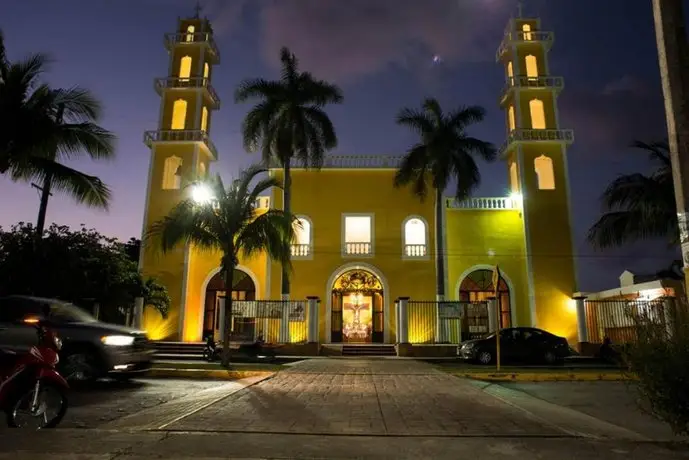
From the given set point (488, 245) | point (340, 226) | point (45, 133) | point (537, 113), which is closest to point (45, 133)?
point (45, 133)

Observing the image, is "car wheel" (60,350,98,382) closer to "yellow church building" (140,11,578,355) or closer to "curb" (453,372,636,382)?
"curb" (453,372,636,382)

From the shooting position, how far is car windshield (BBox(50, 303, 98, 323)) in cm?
946

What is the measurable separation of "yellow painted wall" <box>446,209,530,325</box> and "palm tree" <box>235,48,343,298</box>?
7.56m

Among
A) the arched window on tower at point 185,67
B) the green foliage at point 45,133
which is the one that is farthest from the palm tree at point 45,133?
the arched window on tower at point 185,67

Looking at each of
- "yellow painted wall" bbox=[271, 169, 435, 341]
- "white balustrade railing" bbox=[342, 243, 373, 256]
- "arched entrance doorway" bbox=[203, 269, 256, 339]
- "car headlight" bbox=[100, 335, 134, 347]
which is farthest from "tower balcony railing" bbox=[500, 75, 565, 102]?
"car headlight" bbox=[100, 335, 134, 347]

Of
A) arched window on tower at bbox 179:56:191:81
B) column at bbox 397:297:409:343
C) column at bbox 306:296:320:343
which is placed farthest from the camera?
arched window on tower at bbox 179:56:191:81

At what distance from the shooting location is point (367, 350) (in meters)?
20.9

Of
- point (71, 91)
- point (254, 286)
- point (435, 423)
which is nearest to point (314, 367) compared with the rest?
point (435, 423)

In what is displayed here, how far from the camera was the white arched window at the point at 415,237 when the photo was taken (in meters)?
24.1

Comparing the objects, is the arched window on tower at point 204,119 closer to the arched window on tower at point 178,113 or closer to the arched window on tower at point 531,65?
Answer: the arched window on tower at point 178,113

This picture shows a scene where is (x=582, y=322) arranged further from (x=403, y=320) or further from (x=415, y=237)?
(x=415, y=237)

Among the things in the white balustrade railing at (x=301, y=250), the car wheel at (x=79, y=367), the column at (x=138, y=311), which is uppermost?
the white balustrade railing at (x=301, y=250)

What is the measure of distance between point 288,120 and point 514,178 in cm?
1220

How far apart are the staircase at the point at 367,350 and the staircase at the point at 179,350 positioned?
5.81 metres
